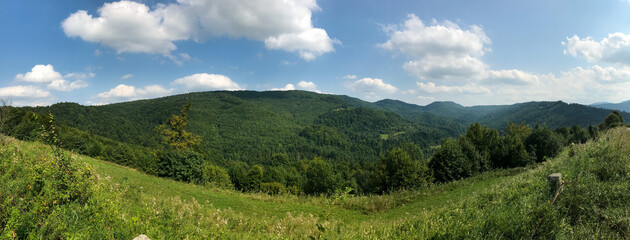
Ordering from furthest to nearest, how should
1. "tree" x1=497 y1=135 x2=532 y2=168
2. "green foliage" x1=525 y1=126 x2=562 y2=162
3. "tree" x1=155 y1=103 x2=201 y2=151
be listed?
"green foliage" x1=525 y1=126 x2=562 y2=162
"tree" x1=497 y1=135 x2=532 y2=168
"tree" x1=155 y1=103 x2=201 y2=151

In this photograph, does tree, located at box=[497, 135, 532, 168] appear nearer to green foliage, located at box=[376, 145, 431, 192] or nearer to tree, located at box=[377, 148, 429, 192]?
green foliage, located at box=[376, 145, 431, 192]

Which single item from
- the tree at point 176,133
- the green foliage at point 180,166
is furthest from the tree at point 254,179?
the green foliage at point 180,166

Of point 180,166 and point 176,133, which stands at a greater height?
point 176,133

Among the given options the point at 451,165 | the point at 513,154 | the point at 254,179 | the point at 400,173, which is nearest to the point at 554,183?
the point at 400,173

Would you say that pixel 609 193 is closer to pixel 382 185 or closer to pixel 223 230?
pixel 223 230

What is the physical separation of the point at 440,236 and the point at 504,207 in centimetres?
271

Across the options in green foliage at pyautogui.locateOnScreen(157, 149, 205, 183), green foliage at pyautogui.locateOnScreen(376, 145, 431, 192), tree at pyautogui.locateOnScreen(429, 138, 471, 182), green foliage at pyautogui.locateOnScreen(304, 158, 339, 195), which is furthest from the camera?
green foliage at pyautogui.locateOnScreen(304, 158, 339, 195)

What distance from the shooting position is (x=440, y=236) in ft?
17.4

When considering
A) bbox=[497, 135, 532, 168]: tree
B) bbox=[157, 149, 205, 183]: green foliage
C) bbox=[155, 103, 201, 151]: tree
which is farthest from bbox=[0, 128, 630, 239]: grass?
bbox=[497, 135, 532, 168]: tree

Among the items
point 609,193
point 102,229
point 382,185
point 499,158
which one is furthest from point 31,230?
point 499,158

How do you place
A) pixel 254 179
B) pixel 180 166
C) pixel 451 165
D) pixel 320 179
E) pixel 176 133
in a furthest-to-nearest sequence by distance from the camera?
pixel 254 179, pixel 320 179, pixel 451 165, pixel 176 133, pixel 180 166

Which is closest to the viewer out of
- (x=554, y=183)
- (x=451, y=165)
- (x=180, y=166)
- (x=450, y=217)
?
(x=450, y=217)

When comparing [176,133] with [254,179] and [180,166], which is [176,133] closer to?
[180,166]

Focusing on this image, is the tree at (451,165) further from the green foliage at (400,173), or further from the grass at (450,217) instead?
the grass at (450,217)
